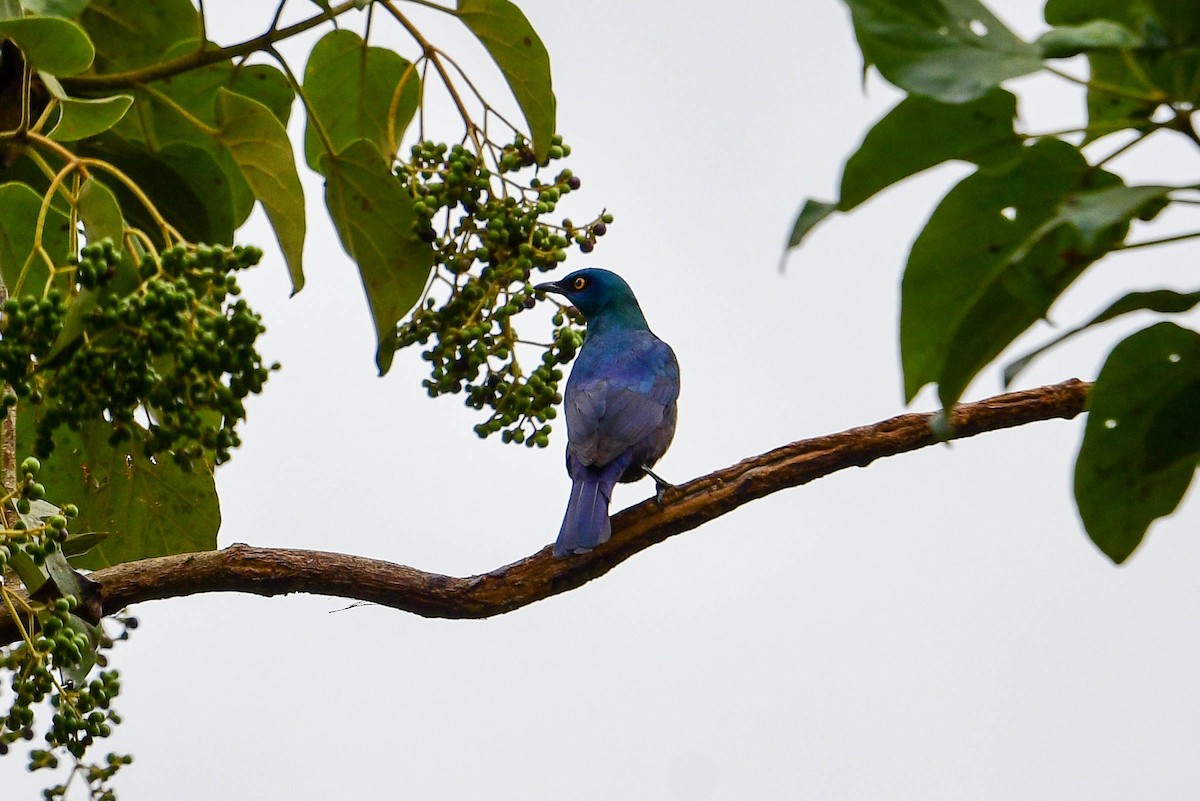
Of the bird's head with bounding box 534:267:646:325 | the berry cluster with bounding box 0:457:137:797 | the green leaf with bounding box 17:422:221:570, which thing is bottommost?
the berry cluster with bounding box 0:457:137:797

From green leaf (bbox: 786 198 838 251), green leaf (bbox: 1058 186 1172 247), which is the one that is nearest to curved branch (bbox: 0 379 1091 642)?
green leaf (bbox: 786 198 838 251)

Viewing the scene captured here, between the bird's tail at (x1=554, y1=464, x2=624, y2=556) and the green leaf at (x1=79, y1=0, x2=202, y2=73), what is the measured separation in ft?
4.57

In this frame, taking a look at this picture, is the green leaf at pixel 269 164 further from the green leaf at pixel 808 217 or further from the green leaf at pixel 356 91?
the green leaf at pixel 808 217

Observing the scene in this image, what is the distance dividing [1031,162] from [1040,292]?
0.51ft

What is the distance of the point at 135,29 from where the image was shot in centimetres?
309

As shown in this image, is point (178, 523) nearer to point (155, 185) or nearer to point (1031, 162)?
point (155, 185)

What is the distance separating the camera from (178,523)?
3.09m

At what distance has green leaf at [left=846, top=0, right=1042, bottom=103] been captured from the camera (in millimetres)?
1277

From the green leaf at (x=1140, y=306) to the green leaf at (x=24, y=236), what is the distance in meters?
1.74

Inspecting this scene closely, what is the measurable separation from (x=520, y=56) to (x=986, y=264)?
5.81 ft

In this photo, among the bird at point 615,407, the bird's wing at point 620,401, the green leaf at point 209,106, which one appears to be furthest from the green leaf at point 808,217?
the bird's wing at point 620,401

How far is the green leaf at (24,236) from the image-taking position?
2.44m

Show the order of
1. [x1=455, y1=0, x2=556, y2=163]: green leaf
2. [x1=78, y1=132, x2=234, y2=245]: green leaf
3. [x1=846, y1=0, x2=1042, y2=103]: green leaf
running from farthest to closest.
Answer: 1. [x1=455, y1=0, x2=556, y2=163]: green leaf
2. [x1=78, y1=132, x2=234, y2=245]: green leaf
3. [x1=846, y1=0, x2=1042, y2=103]: green leaf

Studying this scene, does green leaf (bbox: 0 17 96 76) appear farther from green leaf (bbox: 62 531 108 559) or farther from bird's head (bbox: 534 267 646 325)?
bird's head (bbox: 534 267 646 325)
